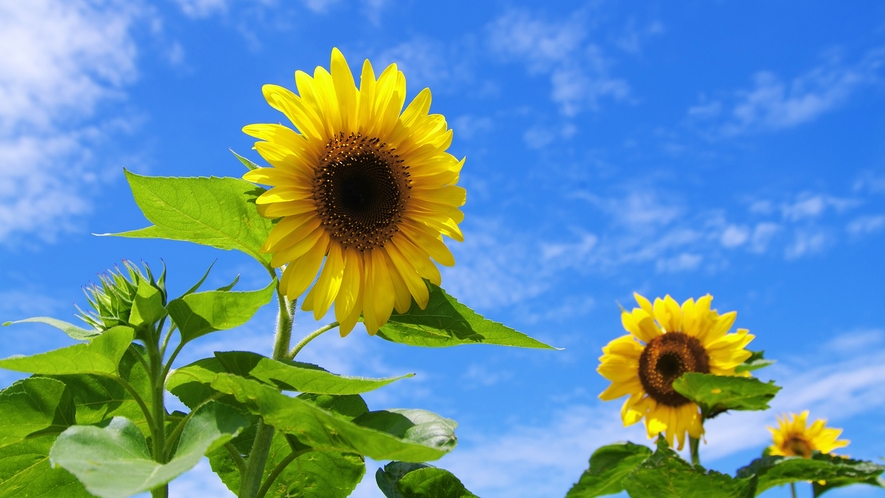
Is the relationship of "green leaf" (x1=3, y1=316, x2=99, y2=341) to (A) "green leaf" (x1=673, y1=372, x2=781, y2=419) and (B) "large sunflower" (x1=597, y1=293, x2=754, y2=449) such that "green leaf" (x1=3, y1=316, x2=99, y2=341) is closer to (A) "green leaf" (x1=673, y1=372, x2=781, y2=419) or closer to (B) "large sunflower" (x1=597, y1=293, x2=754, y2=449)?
(A) "green leaf" (x1=673, y1=372, x2=781, y2=419)

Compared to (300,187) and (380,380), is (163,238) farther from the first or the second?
(380,380)

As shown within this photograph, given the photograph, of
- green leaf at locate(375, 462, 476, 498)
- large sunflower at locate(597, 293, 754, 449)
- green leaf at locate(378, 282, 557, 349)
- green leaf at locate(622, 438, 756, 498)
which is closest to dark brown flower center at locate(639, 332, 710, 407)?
large sunflower at locate(597, 293, 754, 449)

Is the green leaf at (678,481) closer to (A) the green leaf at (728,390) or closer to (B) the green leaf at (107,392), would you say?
(A) the green leaf at (728,390)

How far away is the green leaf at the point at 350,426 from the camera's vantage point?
1.53 meters

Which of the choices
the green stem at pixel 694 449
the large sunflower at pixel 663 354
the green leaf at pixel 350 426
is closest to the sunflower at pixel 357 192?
the green leaf at pixel 350 426

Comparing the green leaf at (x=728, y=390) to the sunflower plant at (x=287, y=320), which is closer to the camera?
the sunflower plant at (x=287, y=320)

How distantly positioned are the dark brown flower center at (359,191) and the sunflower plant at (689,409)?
1.11m

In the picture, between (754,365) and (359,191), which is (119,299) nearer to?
(359,191)

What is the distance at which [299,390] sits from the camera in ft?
6.12

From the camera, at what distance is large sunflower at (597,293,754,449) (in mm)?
3787

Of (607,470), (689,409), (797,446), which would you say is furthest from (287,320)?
(797,446)

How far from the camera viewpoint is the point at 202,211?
2029 mm

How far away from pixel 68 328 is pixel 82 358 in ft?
1.03

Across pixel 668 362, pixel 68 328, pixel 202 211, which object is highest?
pixel 668 362
